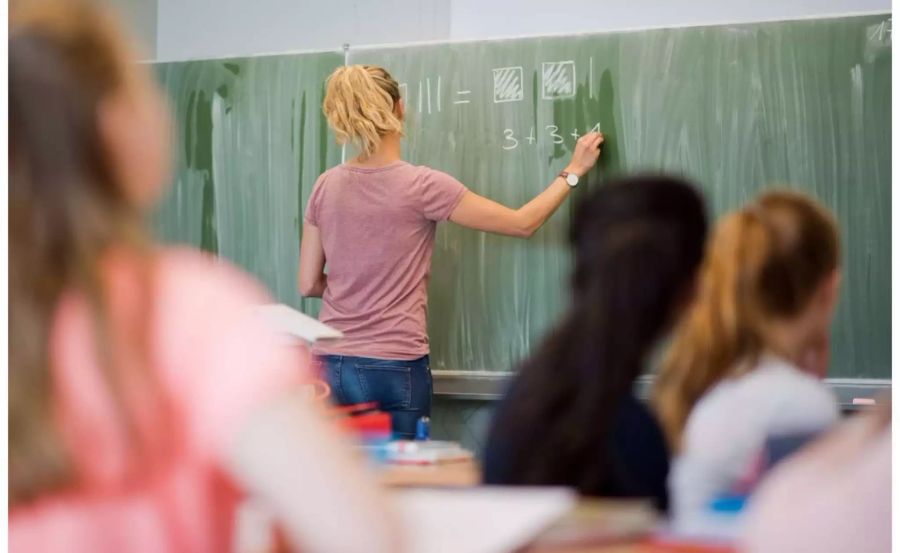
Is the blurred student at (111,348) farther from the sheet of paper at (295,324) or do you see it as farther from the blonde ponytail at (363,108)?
the blonde ponytail at (363,108)

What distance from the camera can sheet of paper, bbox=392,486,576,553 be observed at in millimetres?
986

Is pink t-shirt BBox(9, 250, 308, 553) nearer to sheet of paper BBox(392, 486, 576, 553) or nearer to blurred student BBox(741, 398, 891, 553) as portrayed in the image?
sheet of paper BBox(392, 486, 576, 553)

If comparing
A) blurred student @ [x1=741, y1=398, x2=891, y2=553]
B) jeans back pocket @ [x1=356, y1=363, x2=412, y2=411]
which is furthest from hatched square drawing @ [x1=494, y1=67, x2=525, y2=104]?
blurred student @ [x1=741, y1=398, x2=891, y2=553]

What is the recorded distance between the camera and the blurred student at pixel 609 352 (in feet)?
3.07

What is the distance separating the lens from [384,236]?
3.84 ft

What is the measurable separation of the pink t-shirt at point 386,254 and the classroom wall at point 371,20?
0.21 m

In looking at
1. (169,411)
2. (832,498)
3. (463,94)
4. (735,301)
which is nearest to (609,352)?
(735,301)

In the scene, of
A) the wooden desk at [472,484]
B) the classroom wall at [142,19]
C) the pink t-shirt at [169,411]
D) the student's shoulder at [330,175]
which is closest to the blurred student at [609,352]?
the wooden desk at [472,484]

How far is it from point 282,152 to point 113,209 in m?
0.42

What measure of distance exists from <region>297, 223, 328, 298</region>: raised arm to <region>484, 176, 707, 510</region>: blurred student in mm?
304

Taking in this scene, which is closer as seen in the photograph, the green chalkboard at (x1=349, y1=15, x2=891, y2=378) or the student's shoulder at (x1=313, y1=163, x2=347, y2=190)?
the green chalkboard at (x1=349, y1=15, x2=891, y2=378)

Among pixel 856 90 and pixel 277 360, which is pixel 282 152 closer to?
pixel 277 360

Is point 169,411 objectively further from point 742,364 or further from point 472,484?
point 742,364

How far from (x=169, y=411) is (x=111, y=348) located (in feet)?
0.26
